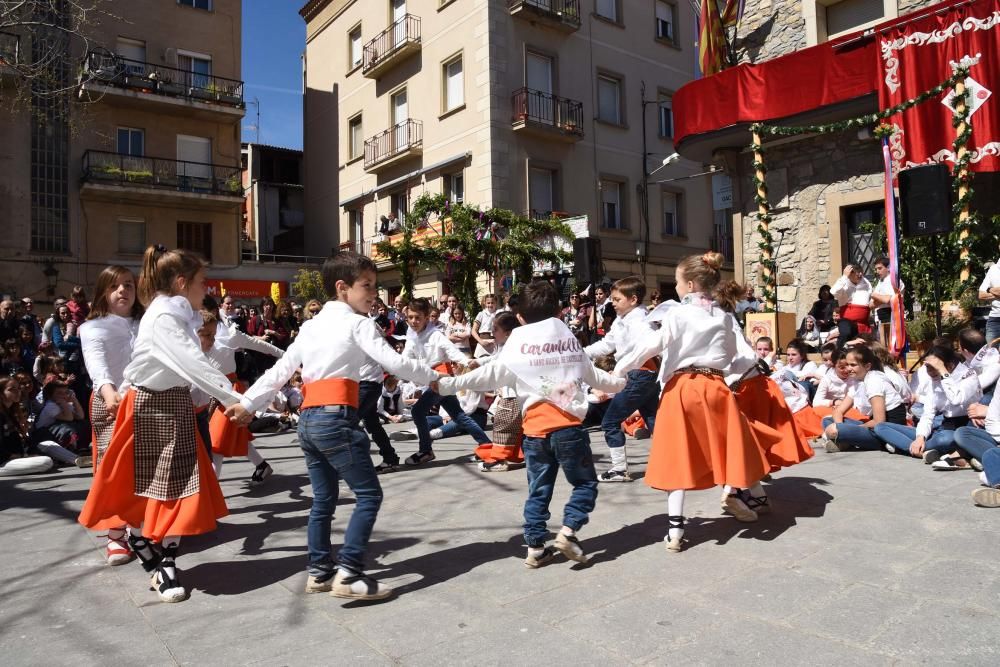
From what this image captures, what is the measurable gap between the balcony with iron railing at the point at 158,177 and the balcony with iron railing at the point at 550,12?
40.9ft

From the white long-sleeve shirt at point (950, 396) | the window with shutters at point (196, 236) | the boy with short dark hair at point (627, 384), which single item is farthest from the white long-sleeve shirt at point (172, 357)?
the window with shutters at point (196, 236)

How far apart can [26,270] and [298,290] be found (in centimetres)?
891

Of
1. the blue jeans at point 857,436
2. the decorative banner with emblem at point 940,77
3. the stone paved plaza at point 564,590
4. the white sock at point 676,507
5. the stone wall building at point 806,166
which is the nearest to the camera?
the stone paved plaza at point 564,590

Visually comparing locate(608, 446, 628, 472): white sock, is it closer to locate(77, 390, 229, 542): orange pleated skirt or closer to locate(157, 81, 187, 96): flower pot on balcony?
locate(77, 390, 229, 542): orange pleated skirt

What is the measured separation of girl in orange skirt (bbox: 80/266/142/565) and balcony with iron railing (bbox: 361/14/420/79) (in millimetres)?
22390

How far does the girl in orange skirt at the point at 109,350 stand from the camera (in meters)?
4.73

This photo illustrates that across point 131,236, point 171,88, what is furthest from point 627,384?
point 171,88

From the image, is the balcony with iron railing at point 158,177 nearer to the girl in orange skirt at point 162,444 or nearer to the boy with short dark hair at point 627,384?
the boy with short dark hair at point 627,384

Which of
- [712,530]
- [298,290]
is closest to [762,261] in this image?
[712,530]

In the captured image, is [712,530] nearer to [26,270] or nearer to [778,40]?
[778,40]

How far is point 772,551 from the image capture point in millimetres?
4453

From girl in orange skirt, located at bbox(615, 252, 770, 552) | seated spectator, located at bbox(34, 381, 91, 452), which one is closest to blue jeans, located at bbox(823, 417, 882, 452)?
girl in orange skirt, located at bbox(615, 252, 770, 552)

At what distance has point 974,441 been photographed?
20.2 ft

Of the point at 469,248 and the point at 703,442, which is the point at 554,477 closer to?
the point at 703,442
